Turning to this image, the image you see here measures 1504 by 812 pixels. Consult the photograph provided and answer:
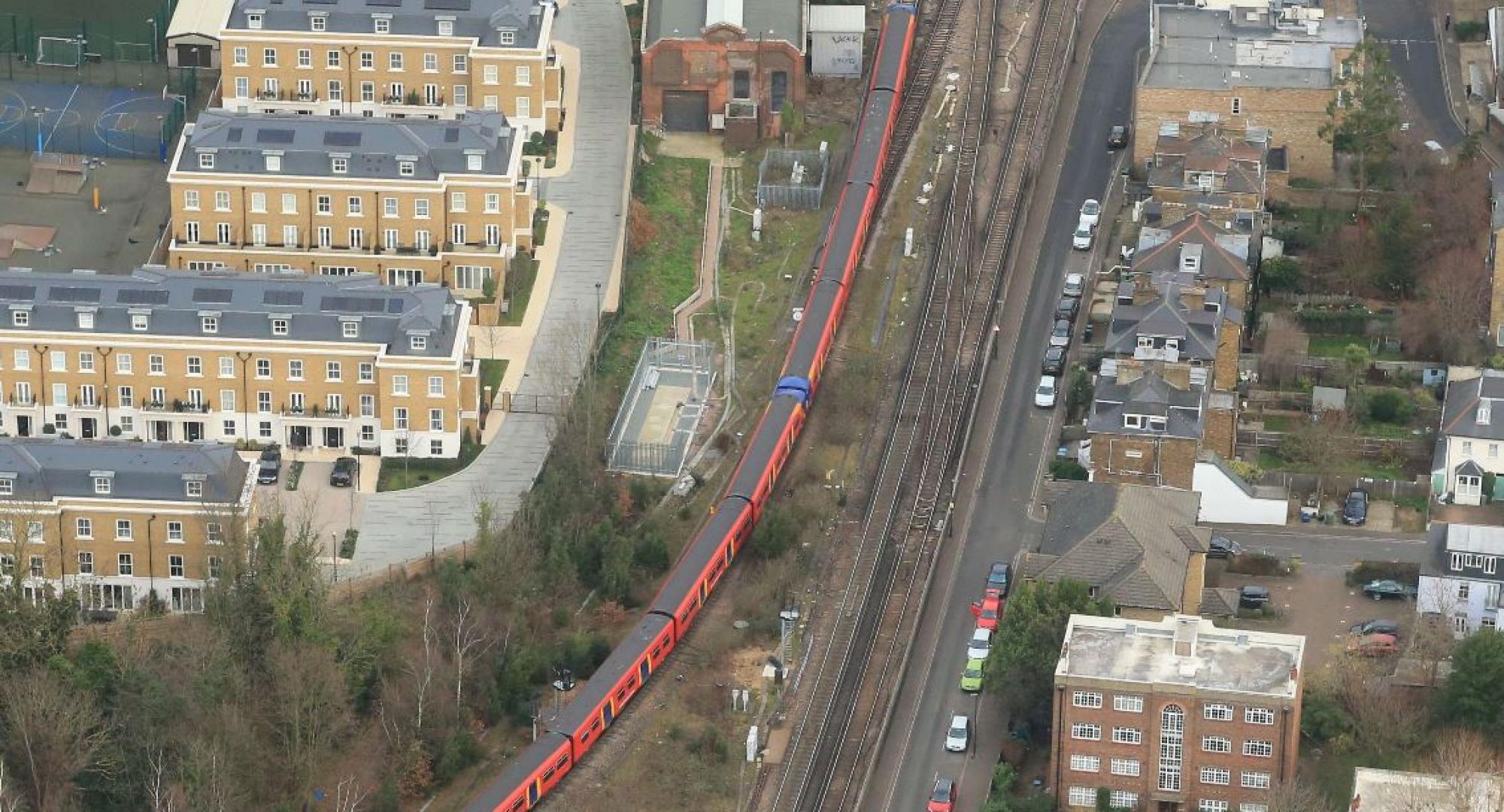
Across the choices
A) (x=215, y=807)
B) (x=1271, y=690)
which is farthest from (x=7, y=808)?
(x=1271, y=690)

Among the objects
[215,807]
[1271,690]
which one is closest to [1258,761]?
[1271,690]

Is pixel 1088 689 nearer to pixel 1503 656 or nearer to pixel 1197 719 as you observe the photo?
pixel 1197 719

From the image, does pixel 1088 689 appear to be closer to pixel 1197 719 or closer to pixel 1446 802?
pixel 1197 719

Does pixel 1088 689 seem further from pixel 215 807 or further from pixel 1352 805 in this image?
pixel 215 807

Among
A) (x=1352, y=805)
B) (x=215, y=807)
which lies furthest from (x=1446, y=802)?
(x=215, y=807)

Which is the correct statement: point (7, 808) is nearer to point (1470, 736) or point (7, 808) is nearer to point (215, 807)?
point (215, 807)
